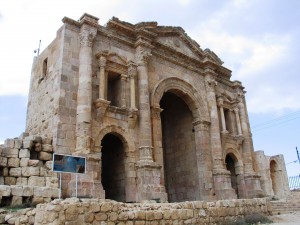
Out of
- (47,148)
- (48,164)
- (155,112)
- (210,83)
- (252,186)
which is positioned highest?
(210,83)

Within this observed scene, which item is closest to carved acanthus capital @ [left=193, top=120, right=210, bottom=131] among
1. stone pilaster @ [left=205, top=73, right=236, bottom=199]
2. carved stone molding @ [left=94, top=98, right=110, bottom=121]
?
stone pilaster @ [left=205, top=73, right=236, bottom=199]

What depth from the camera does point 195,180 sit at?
17969 millimetres

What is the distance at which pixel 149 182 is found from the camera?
44.7 feet

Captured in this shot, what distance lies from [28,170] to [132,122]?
5087mm

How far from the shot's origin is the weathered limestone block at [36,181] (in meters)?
11.2

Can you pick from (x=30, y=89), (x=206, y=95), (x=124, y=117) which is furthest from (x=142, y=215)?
(x=206, y=95)

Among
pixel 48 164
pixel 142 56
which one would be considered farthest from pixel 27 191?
pixel 142 56

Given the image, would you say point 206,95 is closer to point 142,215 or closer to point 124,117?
point 124,117

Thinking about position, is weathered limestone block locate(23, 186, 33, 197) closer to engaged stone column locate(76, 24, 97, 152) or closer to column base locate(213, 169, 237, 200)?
engaged stone column locate(76, 24, 97, 152)

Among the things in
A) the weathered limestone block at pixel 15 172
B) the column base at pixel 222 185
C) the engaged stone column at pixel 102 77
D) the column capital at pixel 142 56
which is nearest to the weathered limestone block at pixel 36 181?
the weathered limestone block at pixel 15 172

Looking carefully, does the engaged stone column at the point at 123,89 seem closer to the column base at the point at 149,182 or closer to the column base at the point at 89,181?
the column base at the point at 149,182

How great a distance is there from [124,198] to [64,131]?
13.5 ft

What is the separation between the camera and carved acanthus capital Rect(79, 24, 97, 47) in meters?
14.0

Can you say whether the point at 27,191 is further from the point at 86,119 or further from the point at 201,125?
the point at 201,125
